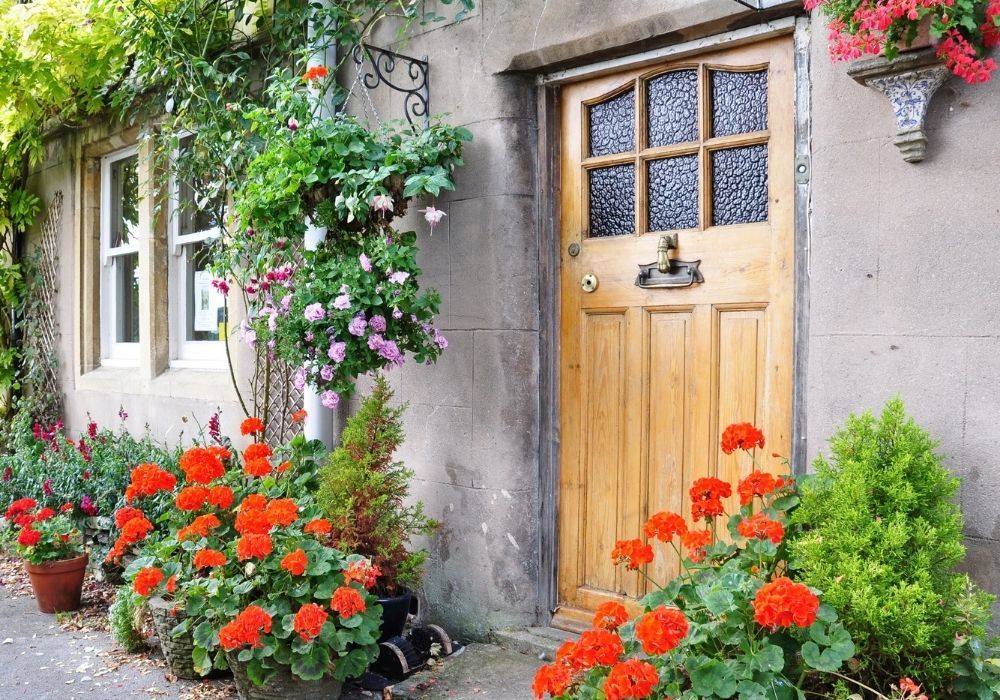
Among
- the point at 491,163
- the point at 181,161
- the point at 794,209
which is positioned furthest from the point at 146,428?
the point at 794,209

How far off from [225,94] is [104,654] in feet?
10.5

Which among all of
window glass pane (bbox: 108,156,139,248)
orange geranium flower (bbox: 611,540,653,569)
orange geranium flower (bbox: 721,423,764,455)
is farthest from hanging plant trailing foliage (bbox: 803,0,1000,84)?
window glass pane (bbox: 108,156,139,248)

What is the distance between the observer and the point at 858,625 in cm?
246

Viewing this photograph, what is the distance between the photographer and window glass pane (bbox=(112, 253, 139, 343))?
7105 millimetres

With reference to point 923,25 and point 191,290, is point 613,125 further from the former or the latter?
point 191,290

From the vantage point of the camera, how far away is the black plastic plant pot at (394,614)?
3.76 m

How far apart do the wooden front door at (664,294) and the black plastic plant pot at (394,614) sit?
707 mm

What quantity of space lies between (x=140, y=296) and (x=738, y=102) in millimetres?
4573

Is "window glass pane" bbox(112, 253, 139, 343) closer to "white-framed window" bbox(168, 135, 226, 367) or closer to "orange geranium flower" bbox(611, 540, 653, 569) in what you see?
"white-framed window" bbox(168, 135, 226, 367)

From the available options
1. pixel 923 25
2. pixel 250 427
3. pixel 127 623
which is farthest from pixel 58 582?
pixel 923 25

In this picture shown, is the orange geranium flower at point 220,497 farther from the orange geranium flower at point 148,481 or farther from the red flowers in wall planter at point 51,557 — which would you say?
the red flowers in wall planter at point 51,557

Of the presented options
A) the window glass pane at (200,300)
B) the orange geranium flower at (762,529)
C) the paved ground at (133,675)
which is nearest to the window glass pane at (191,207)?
the window glass pane at (200,300)

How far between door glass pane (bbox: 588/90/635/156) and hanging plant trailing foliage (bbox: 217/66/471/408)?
0.57 meters

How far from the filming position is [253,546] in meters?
3.23
